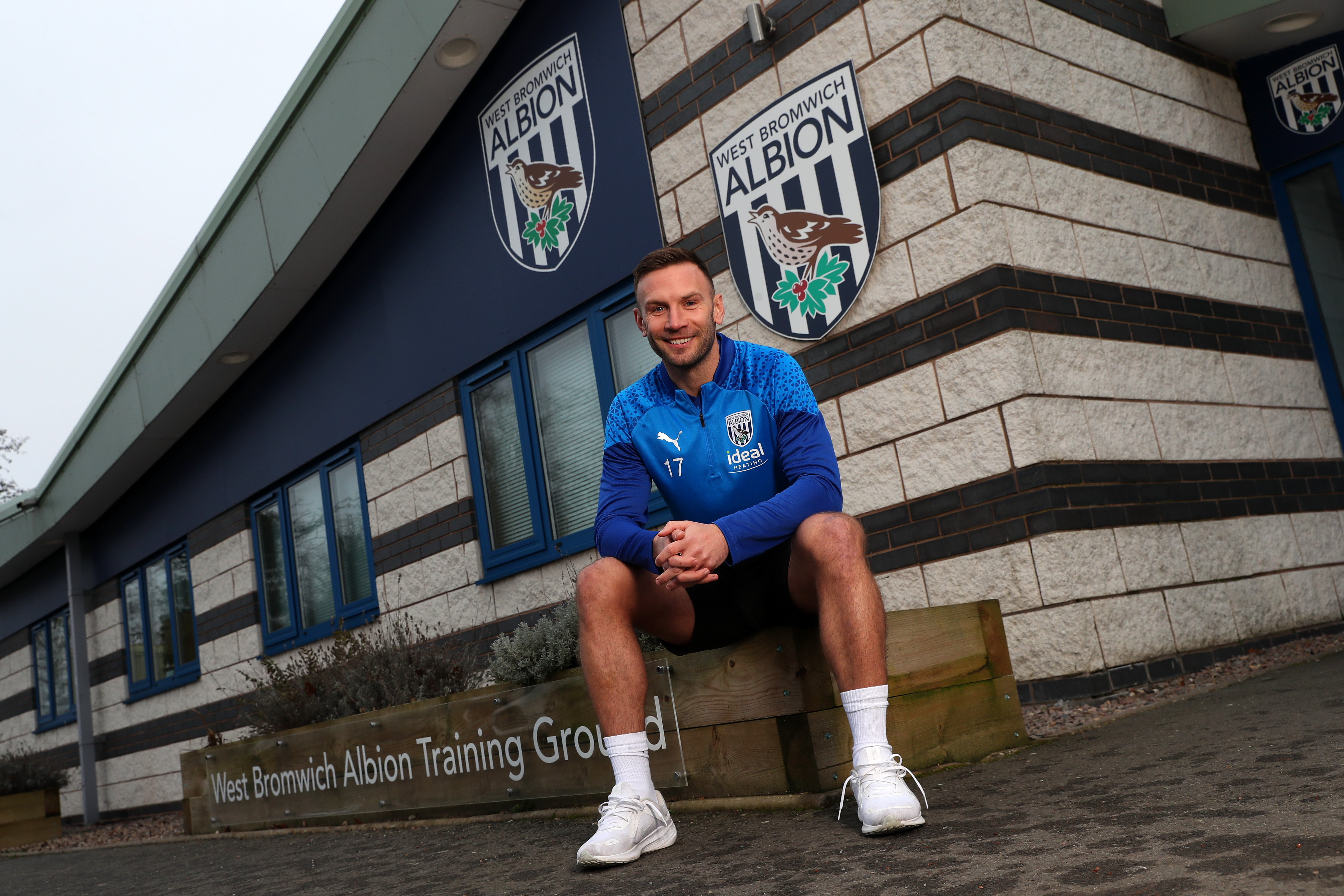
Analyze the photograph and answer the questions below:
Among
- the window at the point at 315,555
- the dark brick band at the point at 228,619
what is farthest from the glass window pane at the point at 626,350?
the dark brick band at the point at 228,619

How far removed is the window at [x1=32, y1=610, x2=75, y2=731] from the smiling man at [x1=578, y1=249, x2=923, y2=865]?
13.9 metres

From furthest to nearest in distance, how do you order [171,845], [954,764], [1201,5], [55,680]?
[55,680], [171,845], [1201,5], [954,764]

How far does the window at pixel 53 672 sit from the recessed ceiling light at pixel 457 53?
35.3 feet

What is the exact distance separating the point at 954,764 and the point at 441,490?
5.25 metres

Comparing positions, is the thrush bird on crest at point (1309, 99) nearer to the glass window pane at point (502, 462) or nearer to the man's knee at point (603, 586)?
the glass window pane at point (502, 462)

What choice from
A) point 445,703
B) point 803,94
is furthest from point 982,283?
point 445,703

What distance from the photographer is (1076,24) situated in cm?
530

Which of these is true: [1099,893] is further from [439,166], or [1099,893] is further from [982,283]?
[439,166]

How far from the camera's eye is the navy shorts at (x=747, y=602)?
115 inches

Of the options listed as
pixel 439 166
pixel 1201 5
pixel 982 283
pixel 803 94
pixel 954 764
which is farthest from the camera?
pixel 439 166

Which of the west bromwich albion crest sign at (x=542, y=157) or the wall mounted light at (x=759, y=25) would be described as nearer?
the wall mounted light at (x=759, y=25)

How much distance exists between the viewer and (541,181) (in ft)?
23.2

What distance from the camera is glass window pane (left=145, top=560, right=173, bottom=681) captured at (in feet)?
39.5

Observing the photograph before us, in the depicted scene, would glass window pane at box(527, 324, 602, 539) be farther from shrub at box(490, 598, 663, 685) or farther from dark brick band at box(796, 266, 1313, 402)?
shrub at box(490, 598, 663, 685)
